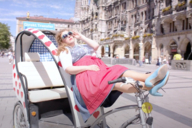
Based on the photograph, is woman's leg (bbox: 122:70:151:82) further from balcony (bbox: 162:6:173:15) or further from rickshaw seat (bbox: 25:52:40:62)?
balcony (bbox: 162:6:173:15)

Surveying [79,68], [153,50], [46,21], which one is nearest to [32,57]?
[79,68]

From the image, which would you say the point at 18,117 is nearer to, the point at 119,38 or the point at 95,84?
the point at 95,84

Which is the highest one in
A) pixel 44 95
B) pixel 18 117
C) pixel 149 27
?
pixel 149 27

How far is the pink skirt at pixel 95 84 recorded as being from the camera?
5.95 ft

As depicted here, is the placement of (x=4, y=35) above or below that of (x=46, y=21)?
→ below

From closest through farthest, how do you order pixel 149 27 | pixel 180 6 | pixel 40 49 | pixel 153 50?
pixel 40 49 → pixel 180 6 → pixel 153 50 → pixel 149 27

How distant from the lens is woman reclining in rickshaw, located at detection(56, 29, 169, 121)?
5.27ft

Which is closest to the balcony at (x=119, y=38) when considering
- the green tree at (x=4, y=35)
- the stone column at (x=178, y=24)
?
the stone column at (x=178, y=24)

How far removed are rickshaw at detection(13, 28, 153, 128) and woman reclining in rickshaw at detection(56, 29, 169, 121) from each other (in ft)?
0.47

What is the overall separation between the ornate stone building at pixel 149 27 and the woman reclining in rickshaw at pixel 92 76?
23.7 meters

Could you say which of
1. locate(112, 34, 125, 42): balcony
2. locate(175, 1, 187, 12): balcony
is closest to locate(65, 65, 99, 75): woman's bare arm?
locate(175, 1, 187, 12): balcony

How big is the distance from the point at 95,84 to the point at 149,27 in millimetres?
33675

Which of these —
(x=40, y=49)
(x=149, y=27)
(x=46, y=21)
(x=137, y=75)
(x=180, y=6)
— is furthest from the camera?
(x=46, y=21)

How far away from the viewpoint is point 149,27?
3288 cm
